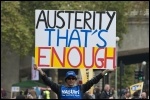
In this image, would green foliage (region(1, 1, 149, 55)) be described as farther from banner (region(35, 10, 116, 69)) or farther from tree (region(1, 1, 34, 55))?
banner (region(35, 10, 116, 69))

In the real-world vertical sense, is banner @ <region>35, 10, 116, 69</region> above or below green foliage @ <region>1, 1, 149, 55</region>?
below

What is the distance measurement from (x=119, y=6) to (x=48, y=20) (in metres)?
28.0

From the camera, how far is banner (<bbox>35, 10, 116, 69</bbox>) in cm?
1258

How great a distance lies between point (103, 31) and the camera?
1278 cm

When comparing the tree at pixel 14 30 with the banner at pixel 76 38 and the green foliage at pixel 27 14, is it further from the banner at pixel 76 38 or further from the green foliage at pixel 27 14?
the banner at pixel 76 38

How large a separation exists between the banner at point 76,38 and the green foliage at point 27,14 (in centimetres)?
2314

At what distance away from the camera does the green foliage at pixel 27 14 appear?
36688 mm

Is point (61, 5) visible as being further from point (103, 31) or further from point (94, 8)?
point (103, 31)

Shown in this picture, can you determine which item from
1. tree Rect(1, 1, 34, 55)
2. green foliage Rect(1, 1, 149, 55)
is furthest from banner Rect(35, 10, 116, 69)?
tree Rect(1, 1, 34, 55)

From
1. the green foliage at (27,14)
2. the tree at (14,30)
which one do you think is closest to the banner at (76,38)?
the green foliage at (27,14)

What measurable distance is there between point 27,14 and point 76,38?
27329 mm

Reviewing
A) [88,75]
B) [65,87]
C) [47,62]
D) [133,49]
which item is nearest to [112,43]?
[47,62]

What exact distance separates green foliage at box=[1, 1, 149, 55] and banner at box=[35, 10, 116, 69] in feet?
75.9

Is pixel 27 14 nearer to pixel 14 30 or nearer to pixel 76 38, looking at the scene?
pixel 14 30
